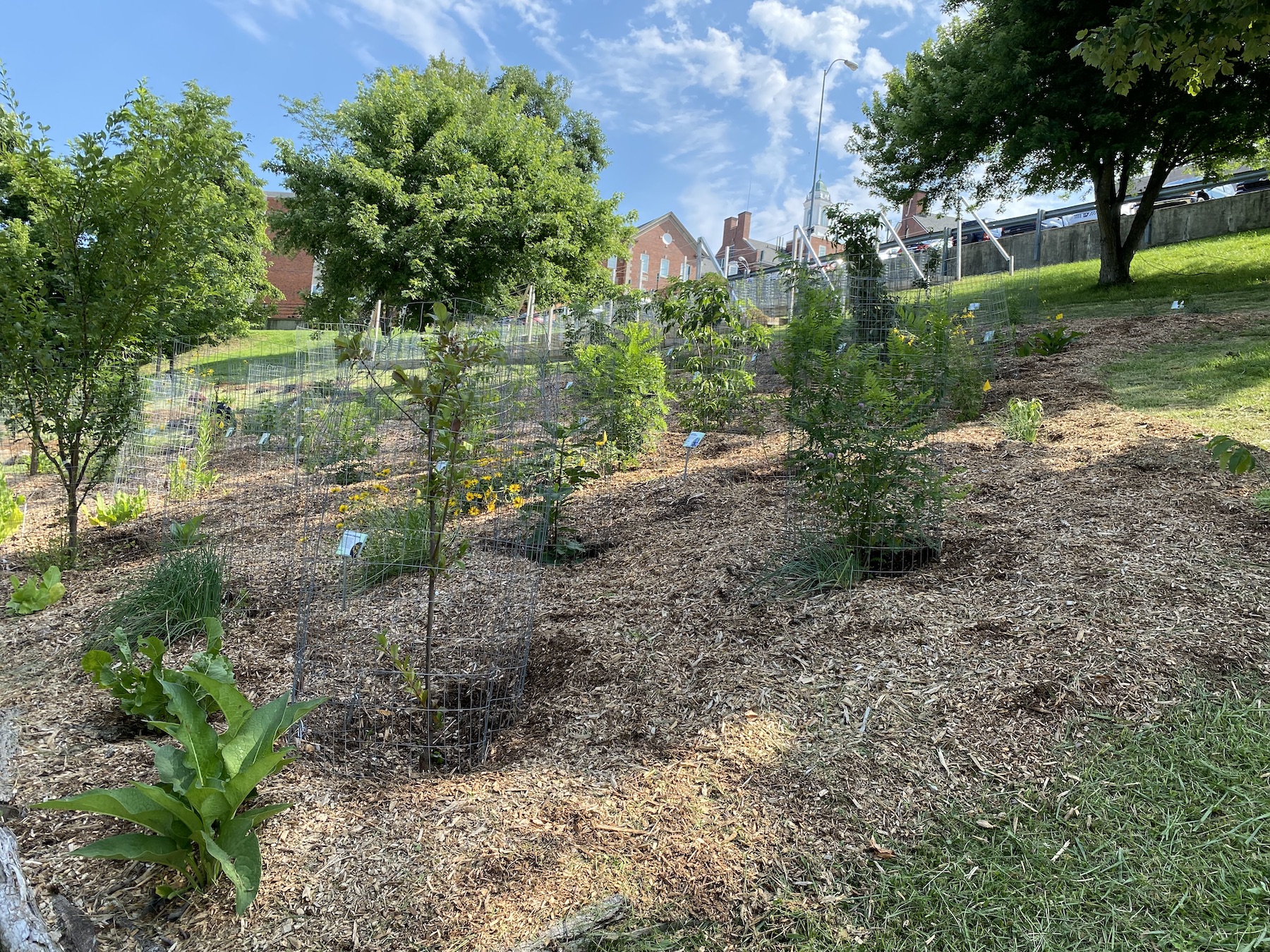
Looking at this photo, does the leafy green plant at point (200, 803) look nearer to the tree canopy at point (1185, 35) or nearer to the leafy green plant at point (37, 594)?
the leafy green plant at point (37, 594)

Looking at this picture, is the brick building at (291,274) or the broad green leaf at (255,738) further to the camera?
the brick building at (291,274)

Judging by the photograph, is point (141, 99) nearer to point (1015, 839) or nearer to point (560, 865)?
point (560, 865)

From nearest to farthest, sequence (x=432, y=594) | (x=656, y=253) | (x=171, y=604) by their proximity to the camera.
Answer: (x=432, y=594) → (x=171, y=604) → (x=656, y=253)

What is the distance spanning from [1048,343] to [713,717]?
722cm

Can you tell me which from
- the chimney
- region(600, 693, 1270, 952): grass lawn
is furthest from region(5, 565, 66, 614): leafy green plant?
the chimney

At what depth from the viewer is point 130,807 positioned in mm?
1741

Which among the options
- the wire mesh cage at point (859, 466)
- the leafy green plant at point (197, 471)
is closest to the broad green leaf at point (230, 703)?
the wire mesh cage at point (859, 466)

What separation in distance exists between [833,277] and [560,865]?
6.67 metres

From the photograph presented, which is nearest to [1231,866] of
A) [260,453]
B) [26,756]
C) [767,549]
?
[767,549]

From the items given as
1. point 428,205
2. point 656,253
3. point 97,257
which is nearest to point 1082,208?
point 428,205

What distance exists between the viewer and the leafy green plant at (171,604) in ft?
11.5

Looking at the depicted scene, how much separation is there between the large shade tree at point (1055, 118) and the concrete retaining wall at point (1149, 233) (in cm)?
184

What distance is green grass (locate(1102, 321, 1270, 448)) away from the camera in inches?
195

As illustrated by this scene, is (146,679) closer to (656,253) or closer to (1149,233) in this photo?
(1149,233)
